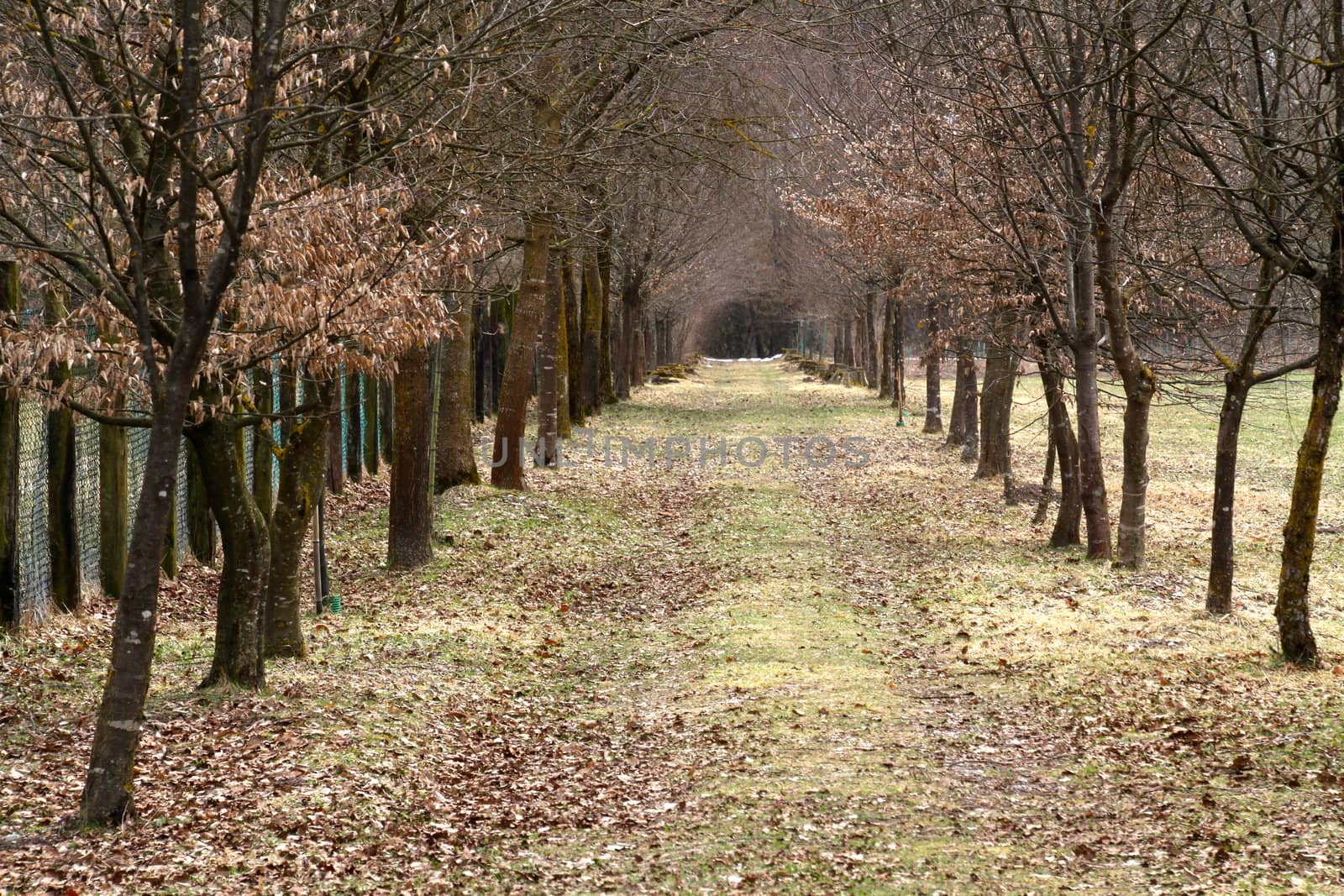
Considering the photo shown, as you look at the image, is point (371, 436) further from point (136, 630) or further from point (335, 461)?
point (136, 630)

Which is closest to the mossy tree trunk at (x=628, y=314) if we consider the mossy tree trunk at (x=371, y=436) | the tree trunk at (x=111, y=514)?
the mossy tree trunk at (x=371, y=436)

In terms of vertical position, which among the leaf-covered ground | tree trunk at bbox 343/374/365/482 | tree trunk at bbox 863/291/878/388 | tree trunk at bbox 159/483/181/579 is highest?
tree trunk at bbox 863/291/878/388

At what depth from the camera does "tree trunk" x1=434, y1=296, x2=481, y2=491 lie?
17469 mm

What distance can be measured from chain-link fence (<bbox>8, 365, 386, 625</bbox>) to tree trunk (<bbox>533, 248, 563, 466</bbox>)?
1110 centimetres

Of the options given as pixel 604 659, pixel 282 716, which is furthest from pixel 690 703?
pixel 282 716

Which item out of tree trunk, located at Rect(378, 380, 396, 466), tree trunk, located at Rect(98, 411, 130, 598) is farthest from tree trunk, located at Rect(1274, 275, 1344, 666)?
tree trunk, located at Rect(378, 380, 396, 466)

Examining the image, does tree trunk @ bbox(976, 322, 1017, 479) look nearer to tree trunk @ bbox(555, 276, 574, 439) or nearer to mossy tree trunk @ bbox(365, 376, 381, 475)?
tree trunk @ bbox(555, 276, 574, 439)

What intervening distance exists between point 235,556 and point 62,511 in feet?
10.1

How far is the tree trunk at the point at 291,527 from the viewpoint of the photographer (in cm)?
961

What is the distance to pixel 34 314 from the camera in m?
9.94

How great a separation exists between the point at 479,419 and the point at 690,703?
22000 millimetres

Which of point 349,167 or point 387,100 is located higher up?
point 387,100

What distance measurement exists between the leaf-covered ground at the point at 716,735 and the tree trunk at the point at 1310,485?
350 mm

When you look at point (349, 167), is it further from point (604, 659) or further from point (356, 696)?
point (604, 659)
